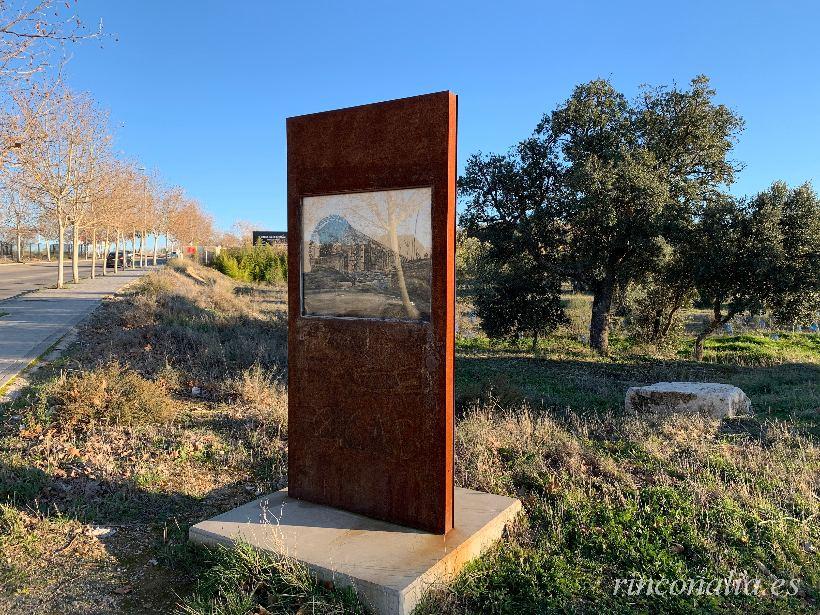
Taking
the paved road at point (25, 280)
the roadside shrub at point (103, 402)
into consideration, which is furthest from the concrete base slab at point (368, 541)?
the paved road at point (25, 280)

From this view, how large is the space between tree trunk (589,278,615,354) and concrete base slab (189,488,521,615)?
41.9 ft

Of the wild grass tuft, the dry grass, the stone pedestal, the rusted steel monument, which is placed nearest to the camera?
the wild grass tuft

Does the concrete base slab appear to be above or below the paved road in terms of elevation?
below

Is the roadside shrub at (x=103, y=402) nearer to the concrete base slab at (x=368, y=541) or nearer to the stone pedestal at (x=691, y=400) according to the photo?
the concrete base slab at (x=368, y=541)

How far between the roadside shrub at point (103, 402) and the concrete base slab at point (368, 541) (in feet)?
8.64

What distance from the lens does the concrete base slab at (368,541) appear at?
10.3 feet

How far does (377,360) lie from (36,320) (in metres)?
13.2

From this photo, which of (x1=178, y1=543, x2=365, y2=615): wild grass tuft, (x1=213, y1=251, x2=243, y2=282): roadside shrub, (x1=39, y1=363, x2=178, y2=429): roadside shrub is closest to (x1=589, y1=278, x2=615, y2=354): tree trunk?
(x1=39, y1=363, x2=178, y2=429): roadside shrub

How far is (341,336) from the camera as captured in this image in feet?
13.0

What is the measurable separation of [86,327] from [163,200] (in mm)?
40077

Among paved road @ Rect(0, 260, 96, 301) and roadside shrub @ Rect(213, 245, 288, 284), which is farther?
roadside shrub @ Rect(213, 245, 288, 284)

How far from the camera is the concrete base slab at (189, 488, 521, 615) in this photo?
3143mm

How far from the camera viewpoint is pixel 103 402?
243 inches

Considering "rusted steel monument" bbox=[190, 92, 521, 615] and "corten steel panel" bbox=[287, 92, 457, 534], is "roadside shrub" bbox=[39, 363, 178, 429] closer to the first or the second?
"rusted steel monument" bbox=[190, 92, 521, 615]
